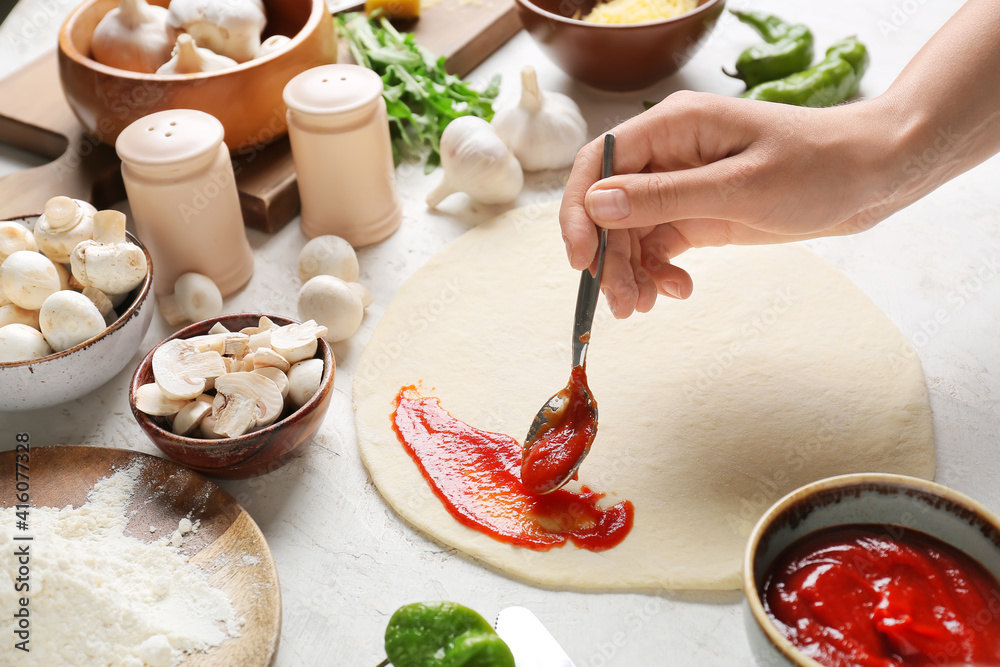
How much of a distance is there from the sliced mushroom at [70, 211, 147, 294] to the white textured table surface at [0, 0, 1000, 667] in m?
0.24

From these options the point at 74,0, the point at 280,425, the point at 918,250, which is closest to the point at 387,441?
the point at 280,425

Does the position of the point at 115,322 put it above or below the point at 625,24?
below

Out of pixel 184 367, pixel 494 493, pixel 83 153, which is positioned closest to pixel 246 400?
pixel 184 367

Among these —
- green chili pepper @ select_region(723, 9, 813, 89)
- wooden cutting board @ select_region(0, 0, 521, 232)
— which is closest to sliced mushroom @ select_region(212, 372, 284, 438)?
wooden cutting board @ select_region(0, 0, 521, 232)

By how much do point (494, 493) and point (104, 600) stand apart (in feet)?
1.95

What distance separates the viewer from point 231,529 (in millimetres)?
1279

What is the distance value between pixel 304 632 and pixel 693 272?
3.51 ft

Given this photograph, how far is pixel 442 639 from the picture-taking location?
107 cm

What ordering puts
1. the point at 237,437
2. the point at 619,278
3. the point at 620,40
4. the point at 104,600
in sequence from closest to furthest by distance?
the point at 104,600 < the point at 237,437 < the point at 619,278 < the point at 620,40

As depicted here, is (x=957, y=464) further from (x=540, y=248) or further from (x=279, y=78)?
(x=279, y=78)

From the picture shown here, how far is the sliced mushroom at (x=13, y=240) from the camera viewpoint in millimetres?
1479

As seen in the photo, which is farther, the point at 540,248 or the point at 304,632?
the point at 540,248

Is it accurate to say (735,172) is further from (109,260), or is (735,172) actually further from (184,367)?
(109,260)

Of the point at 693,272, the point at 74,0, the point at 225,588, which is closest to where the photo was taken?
the point at 225,588
